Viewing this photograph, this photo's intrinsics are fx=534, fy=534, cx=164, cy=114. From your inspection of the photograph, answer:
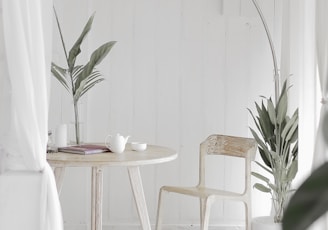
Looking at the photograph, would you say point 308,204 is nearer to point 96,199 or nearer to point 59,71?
point 96,199

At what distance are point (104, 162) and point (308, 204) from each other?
2298 mm

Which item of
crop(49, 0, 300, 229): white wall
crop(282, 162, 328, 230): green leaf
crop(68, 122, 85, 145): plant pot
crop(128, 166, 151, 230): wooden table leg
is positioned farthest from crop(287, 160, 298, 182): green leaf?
crop(282, 162, 328, 230): green leaf

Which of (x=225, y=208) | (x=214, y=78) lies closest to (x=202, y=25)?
(x=214, y=78)

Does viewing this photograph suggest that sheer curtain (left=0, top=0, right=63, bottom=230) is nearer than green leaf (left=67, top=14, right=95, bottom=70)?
Yes

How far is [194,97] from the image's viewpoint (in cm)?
397

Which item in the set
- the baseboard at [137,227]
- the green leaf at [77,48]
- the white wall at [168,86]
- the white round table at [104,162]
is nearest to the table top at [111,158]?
the white round table at [104,162]

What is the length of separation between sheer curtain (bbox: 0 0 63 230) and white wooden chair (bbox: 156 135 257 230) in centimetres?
113

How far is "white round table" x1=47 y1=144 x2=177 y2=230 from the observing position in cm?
261

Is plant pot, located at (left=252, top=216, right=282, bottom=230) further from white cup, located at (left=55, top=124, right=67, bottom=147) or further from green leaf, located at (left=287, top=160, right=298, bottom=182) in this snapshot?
white cup, located at (left=55, top=124, right=67, bottom=147)

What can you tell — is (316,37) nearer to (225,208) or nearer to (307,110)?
(307,110)

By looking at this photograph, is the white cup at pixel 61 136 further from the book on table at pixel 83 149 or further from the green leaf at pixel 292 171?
the green leaf at pixel 292 171

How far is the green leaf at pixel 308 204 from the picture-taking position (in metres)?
0.34

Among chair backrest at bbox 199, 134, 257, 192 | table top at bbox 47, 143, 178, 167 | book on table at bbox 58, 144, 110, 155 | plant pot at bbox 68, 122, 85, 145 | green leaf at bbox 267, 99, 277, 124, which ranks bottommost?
chair backrest at bbox 199, 134, 257, 192

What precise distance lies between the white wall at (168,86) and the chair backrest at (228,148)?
1.39ft
